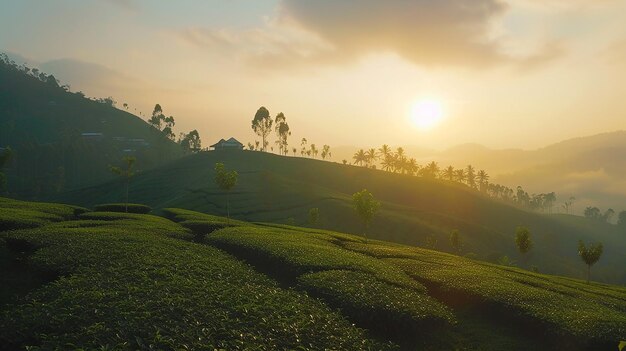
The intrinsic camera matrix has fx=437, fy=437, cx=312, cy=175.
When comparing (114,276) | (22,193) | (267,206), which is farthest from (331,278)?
(22,193)

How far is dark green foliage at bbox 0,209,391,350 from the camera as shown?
17.0 metres

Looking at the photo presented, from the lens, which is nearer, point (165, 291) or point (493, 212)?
point (165, 291)

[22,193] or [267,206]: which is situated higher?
[267,206]

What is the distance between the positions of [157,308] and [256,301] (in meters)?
5.35

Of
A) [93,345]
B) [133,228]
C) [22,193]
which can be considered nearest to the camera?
[93,345]

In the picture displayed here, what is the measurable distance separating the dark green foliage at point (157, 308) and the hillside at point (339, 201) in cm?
7887

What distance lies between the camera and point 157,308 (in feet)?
65.4

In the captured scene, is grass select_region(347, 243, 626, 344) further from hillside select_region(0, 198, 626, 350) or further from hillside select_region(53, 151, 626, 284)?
hillside select_region(53, 151, 626, 284)

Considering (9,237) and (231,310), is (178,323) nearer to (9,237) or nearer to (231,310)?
(231,310)

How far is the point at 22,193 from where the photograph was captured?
163500 millimetres

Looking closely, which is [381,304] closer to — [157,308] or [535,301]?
[535,301]

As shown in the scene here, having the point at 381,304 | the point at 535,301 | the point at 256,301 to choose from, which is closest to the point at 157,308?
the point at 256,301

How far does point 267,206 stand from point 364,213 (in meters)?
62.7

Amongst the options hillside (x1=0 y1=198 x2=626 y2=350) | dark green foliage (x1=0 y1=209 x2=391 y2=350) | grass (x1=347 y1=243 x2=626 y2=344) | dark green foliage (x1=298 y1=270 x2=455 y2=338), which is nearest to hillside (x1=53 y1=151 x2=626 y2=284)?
grass (x1=347 y1=243 x2=626 y2=344)
